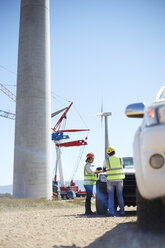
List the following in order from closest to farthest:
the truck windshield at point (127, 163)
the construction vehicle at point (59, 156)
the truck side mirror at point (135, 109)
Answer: the truck side mirror at point (135, 109) → the truck windshield at point (127, 163) → the construction vehicle at point (59, 156)

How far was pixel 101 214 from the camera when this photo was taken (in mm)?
7809

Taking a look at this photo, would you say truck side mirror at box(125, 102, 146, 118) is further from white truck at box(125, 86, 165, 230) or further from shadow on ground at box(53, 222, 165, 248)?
shadow on ground at box(53, 222, 165, 248)

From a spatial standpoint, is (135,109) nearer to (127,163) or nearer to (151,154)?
(151,154)

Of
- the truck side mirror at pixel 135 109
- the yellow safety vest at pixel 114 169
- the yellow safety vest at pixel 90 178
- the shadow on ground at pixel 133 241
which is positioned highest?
the truck side mirror at pixel 135 109

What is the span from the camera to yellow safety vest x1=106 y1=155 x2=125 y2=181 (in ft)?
23.1

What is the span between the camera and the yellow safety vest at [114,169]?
Answer: 277 inches

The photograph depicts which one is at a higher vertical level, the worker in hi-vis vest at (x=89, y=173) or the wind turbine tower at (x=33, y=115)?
the wind turbine tower at (x=33, y=115)

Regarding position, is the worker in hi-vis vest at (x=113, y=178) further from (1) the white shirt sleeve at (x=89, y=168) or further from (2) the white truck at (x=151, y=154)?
(2) the white truck at (x=151, y=154)

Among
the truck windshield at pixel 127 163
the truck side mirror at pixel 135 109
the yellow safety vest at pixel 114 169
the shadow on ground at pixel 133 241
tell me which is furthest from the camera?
the truck windshield at pixel 127 163

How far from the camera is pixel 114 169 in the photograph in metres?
7.12

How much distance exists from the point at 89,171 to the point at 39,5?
54.9ft

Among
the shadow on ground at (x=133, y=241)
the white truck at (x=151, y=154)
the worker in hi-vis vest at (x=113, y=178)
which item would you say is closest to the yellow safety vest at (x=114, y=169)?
the worker in hi-vis vest at (x=113, y=178)

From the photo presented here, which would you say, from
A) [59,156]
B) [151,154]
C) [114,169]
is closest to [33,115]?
[114,169]

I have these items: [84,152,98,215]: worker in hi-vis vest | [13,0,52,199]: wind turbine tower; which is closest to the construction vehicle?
[13,0,52,199]: wind turbine tower
